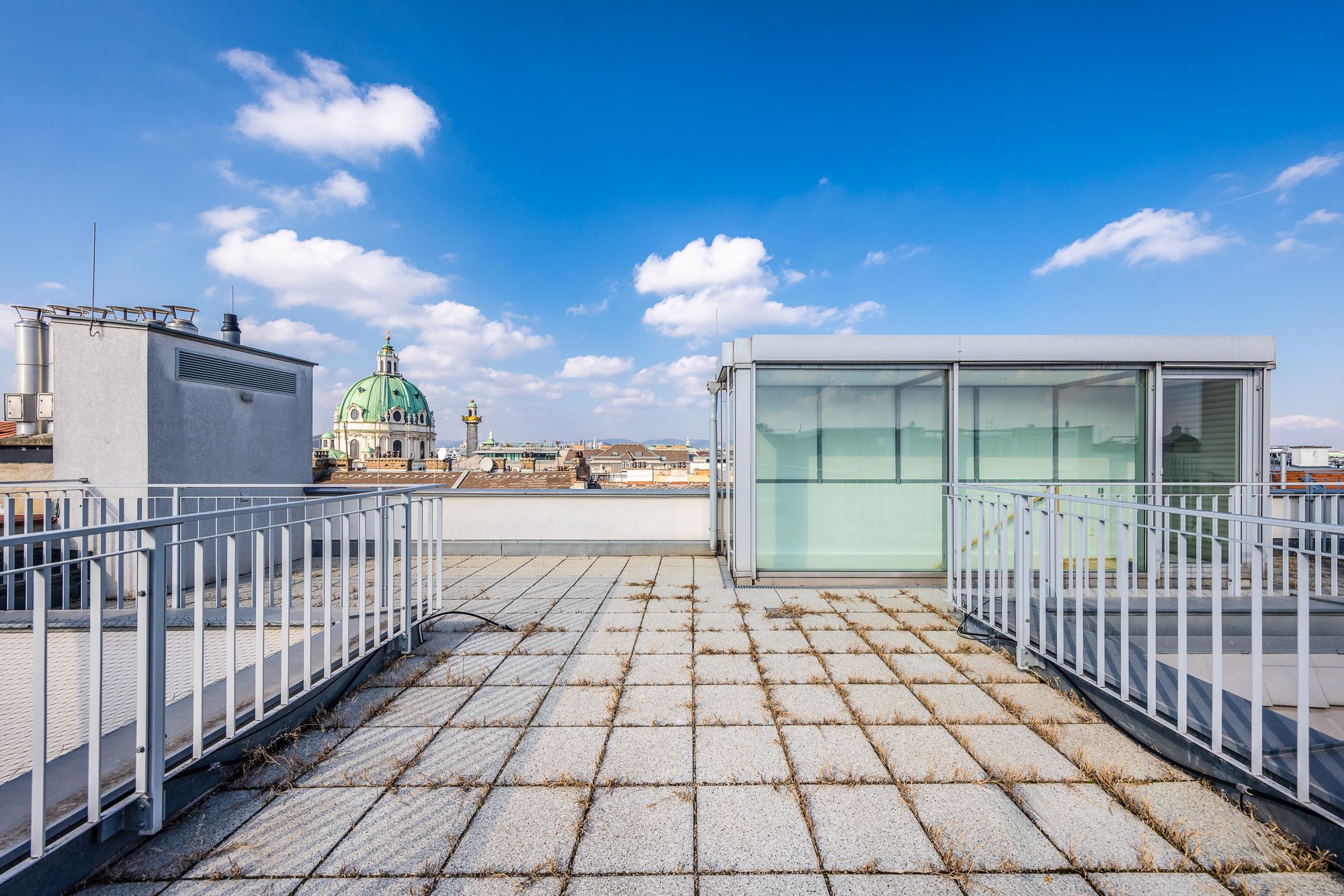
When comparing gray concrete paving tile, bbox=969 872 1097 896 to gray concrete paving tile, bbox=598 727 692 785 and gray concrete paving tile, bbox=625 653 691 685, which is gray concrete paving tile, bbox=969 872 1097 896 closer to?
gray concrete paving tile, bbox=598 727 692 785

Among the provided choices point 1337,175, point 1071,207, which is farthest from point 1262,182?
point 1071,207

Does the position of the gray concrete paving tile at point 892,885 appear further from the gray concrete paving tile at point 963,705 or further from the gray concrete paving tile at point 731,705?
the gray concrete paving tile at point 963,705

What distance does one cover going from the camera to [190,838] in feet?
5.70

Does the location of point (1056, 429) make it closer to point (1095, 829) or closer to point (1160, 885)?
point (1095, 829)

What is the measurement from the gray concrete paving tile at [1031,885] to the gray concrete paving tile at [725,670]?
152cm

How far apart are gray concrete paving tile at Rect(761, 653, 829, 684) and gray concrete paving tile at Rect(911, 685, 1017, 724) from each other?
1.70ft

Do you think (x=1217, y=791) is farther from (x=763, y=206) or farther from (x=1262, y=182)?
(x=763, y=206)

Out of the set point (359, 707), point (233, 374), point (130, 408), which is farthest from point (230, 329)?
point (359, 707)

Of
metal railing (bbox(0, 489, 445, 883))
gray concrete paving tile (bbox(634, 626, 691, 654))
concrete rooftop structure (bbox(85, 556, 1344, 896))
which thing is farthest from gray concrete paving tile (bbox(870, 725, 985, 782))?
metal railing (bbox(0, 489, 445, 883))

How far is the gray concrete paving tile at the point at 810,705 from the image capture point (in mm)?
2547

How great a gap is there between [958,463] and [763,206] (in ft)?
32.9

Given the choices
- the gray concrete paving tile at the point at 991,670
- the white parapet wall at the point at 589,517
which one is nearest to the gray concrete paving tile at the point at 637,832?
the gray concrete paving tile at the point at 991,670

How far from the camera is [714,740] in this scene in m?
2.36

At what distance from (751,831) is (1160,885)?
1167 millimetres
